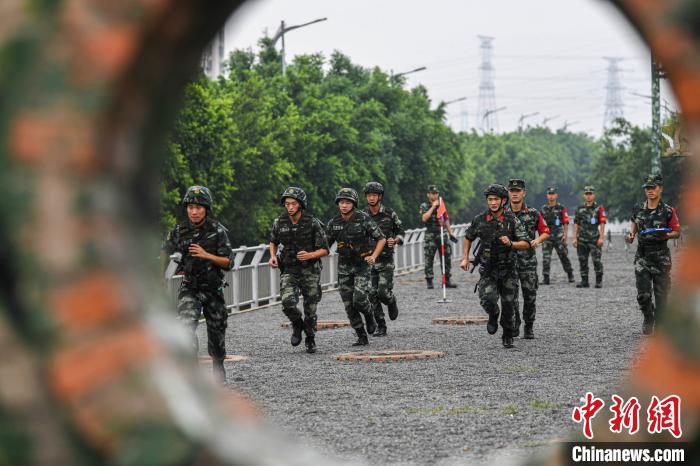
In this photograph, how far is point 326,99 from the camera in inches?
1874

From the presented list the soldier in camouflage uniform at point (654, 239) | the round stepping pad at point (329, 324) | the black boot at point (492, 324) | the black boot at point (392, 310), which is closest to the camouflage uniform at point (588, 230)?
the black boot at point (392, 310)

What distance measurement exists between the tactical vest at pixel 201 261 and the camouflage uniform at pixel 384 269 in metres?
6.82

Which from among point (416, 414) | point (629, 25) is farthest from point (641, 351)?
point (629, 25)

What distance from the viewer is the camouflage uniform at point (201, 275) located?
1278 cm

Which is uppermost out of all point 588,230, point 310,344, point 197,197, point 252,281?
point 197,197

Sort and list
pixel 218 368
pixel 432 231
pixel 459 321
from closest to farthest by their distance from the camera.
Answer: pixel 218 368 < pixel 459 321 < pixel 432 231

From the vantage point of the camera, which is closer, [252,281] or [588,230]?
[252,281]

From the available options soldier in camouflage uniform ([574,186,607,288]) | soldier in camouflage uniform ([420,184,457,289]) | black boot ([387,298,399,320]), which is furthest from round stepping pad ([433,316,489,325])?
soldier in camouflage uniform ([574,186,607,288])

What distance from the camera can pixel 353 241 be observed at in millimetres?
17859

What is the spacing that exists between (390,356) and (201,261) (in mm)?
3611

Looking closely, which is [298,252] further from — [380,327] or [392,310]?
[392,310]

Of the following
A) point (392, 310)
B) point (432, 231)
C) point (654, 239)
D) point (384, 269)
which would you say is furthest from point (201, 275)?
point (432, 231)

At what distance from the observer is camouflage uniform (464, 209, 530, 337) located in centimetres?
1673

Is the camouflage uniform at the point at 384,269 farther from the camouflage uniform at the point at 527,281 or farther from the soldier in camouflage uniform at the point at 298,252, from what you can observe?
the soldier in camouflage uniform at the point at 298,252
